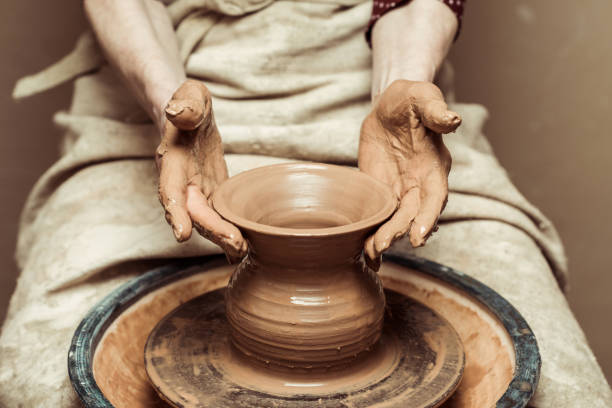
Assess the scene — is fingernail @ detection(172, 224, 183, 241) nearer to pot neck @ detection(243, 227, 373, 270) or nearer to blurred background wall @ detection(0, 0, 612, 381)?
pot neck @ detection(243, 227, 373, 270)

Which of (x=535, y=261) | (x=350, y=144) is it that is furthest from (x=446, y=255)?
(x=350, y=144)

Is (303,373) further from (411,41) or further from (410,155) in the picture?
(411,41)

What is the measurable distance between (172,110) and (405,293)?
560 mm

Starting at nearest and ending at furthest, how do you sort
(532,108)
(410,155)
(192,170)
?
(192,170) → (410,155) → (532,108)

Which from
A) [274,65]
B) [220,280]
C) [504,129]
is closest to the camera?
[220,280]

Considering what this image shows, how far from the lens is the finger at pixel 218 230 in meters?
0.91

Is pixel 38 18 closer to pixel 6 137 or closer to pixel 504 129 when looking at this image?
pixel 6 137

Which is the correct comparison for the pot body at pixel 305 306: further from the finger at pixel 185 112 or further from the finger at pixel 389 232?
the finger at pixel 185 112

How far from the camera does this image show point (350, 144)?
1.42 meters

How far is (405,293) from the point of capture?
4.08 ft

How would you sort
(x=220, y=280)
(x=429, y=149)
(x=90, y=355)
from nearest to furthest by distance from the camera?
(x=90, y=355) → (x=429, y=149) → (x=220, y=280)

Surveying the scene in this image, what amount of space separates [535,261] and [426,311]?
34 centimetres

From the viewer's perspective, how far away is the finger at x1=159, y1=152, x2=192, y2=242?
93 centimetres

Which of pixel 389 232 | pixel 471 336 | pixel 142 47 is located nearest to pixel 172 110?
pixel 389 232
